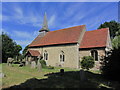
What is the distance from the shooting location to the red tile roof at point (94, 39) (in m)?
20.0

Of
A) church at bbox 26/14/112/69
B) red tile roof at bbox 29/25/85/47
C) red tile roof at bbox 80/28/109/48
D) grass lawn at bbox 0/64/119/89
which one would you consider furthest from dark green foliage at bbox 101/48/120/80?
red tile roof at bbox 29/25/85/47

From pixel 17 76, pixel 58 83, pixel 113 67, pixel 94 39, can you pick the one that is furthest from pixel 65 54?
pixel 58 83

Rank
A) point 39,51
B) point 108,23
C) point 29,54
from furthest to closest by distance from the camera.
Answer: point 108,23, point 39,51, point 29,54

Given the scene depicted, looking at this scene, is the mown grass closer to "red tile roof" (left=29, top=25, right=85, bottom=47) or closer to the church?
the church

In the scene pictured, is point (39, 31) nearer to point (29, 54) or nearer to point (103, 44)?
point (29, 54)

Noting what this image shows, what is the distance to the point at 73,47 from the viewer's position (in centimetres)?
2205

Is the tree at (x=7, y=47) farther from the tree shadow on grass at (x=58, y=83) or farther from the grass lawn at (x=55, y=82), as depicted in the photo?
the tree shadow on grass at (x=58, y=83)

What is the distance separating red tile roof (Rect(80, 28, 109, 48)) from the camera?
2003 centimetres

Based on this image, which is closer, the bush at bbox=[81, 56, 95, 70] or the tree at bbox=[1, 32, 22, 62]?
the bush at bbox=[81, 56, 95, 70]

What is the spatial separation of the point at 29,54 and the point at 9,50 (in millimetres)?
7129

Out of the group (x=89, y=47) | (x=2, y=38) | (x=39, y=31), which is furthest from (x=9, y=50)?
(x=89, y=47)

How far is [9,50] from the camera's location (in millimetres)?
29266

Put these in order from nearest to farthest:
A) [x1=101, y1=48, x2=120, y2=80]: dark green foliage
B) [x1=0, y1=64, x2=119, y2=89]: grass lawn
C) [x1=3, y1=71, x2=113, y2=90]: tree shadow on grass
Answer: [x1=3, y1=71, x2=113, y2=90]: tree shadow on grass < [x1=0, y1=64, x2=119, y2=89]: grass lawn < [x1=101, y1=48, x2=120, y2=80]: dark green foliage

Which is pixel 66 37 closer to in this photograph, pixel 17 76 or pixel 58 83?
pixel 17 76
